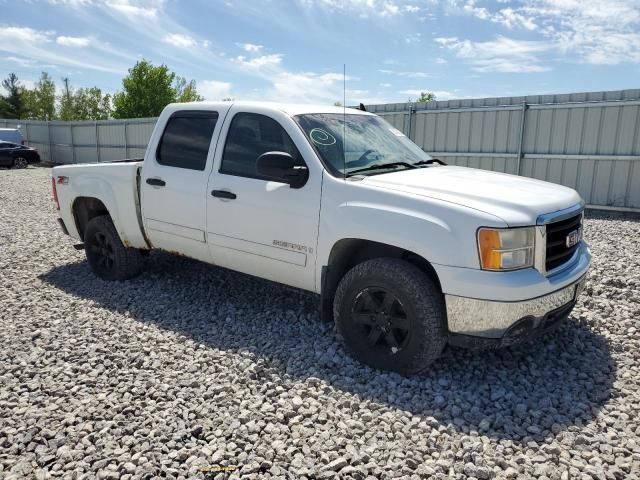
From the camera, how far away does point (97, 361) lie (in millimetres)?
3850

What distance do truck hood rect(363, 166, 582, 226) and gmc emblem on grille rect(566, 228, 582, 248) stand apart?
8.6 inches

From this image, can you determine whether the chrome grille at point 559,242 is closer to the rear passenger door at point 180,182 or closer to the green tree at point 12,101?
the rear passenger door at point 180,182

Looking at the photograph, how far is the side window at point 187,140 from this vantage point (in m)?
4.70

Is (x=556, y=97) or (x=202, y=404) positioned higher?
(x=556, y=97)

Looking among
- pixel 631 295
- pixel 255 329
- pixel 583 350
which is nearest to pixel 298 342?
pixel 255 329

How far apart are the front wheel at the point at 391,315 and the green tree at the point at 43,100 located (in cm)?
6702

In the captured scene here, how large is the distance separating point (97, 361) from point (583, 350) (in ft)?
12.5

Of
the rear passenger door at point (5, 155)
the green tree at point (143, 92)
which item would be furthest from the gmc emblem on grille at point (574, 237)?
the green tree at point (143, 92)

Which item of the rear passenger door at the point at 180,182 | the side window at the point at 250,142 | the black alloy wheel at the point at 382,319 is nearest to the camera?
the black alloy wheel at the point at 382,319

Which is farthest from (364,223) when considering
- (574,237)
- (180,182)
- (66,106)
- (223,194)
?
(66,106)

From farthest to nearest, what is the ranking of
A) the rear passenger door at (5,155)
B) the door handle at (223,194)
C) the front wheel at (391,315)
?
the rear passenger door at (5,155), the door handle at (223,194), the front wheel at (391,315)

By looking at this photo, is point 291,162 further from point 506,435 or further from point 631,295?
point 631,295

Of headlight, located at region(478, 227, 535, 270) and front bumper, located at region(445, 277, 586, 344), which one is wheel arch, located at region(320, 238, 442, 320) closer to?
front bumper, located at region(445, 277, 586, 344)

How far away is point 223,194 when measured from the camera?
14.3ft
